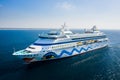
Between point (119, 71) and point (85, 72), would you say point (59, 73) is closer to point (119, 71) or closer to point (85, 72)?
point (85, 72)

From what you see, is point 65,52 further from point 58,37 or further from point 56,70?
point 56,70

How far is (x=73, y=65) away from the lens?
34.9 m

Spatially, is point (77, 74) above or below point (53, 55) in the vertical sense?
below

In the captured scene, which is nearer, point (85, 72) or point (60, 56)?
point (85, 72)

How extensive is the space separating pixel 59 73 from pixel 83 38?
21.8 metres

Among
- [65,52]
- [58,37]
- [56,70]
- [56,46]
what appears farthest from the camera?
[65,52]

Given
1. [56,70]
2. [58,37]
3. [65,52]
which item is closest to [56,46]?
[58,37]

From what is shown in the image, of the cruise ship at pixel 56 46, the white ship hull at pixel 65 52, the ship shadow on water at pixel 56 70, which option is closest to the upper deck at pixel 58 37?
the cruise ship at pixel 56 46

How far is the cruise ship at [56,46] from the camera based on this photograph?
112ft

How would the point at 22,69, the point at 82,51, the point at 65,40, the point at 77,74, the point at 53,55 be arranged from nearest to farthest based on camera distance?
the point at 77,74, the point at 22,69, the point at 53,55, the point at 65,40, the point at 82,51

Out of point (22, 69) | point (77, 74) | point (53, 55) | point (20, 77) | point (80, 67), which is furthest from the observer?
point (53, 55)

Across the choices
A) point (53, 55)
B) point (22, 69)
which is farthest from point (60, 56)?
point (22, 69)

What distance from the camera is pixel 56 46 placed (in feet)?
125

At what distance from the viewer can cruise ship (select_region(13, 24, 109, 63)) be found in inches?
1350
